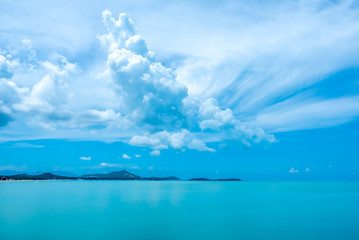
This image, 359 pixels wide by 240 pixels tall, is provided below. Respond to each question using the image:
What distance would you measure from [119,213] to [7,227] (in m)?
15.2

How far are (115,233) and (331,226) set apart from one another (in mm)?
25351

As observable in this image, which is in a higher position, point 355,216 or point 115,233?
point 355,216

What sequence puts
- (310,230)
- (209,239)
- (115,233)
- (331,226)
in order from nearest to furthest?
(209,239), (115,233), (310,230), (331,226)

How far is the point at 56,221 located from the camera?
34.9m

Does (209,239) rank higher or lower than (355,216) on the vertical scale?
lower

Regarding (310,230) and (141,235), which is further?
(310,230)

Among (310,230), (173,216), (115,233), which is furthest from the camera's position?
(173,216)

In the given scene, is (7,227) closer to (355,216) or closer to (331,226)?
(331,226)

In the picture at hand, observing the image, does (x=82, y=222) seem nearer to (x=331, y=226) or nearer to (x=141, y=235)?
(x=141, y=235)

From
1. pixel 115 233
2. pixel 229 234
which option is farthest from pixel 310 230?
pixel 115 233

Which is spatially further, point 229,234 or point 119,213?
point 119,213

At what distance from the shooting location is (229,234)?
2912 cm

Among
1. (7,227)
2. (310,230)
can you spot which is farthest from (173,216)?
(7,227)

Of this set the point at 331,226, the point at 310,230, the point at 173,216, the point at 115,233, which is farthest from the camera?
the point at 173,216
